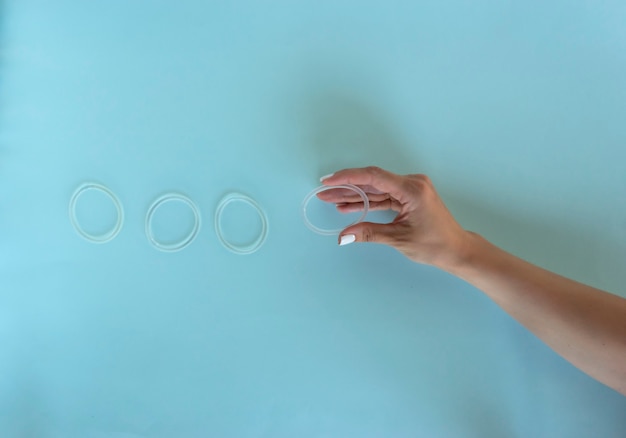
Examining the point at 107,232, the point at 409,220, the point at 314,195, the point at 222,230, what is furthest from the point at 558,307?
the point at 107,232

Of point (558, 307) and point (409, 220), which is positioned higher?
point (409, 220)

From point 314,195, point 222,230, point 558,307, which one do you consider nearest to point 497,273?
point 558,307

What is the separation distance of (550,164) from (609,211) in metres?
0.21

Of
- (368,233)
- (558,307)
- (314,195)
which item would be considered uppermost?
(314,195)

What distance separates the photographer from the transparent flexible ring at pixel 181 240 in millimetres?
1160

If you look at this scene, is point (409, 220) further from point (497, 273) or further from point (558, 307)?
point (558, 307)

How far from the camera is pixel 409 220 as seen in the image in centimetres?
107

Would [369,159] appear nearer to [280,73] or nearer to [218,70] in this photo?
[280,73]

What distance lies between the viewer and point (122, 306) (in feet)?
3.81

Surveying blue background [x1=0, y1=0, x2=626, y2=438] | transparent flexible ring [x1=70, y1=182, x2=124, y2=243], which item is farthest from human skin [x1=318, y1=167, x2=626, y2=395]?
transparent flexible ring [x1=70, y1=182, x2=124, y2=243]

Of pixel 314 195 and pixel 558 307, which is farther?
pixel 314 195

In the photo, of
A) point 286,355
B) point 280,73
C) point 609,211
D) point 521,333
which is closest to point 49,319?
point 286,355

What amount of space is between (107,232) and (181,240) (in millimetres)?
194

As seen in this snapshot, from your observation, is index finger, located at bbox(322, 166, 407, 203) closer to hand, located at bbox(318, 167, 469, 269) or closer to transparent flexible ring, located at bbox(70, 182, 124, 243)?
hand, located at bbox(318, 167, 469, 269)
